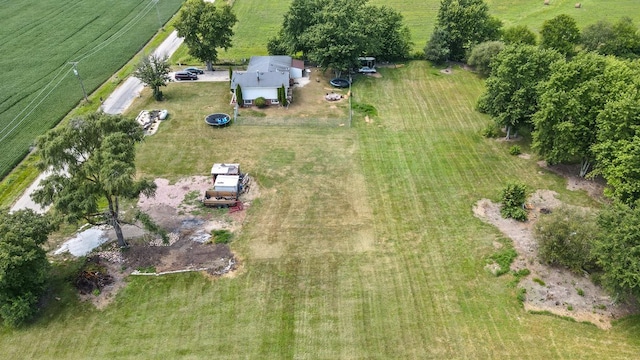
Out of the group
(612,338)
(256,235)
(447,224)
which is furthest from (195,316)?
(612,338)

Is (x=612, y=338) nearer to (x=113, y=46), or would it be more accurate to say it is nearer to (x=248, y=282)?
(x=248, y=282)

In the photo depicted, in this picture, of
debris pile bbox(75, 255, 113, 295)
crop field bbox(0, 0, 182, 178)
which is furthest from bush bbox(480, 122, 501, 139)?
crop field bbox(0, 0, 182, 178)

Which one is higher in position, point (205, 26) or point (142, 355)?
point (205, 26)

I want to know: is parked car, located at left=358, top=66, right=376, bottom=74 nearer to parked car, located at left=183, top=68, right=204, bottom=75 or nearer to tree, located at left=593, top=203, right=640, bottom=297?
parked car, located at left=183, top=68, right=204, bottom=75

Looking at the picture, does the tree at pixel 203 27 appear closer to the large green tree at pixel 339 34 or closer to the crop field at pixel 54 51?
the large green tree at pixel 339 34

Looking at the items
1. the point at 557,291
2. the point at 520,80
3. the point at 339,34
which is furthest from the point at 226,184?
the point at 520,80

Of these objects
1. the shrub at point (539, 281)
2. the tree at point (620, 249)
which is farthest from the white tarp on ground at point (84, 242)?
the tree at point (620, 249)
